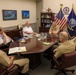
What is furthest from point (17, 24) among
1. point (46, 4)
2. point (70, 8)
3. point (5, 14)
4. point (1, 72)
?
point (1, 72)

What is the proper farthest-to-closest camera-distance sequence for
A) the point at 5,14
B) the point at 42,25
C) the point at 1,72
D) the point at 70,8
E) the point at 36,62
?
the point at 42,25 → the point at 70,8 → the point at 5,14 → the point at 36,62 → the point at 1,72

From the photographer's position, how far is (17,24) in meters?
6.00

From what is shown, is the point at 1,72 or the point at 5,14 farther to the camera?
the point at 5,14

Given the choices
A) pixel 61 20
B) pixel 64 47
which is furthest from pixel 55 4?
pixel 64 47

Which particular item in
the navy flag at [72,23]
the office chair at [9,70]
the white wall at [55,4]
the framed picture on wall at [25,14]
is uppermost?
the white wall at [55,4]

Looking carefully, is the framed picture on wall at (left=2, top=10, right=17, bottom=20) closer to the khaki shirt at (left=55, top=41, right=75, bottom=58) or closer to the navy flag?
the navy flag

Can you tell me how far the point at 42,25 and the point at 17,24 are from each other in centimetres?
162

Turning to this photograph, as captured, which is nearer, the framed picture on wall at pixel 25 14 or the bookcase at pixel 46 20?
the framed picture on wall at pixel 25 14

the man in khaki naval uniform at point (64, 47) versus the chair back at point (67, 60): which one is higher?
the man in khaki naval uniform at point (64, 47)

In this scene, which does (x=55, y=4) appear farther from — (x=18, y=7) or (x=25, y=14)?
(x=18, y=7)

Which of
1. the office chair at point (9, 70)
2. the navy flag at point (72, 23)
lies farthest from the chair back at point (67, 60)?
the navy flag at point (72, 23)

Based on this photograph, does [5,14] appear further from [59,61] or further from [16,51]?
[59,61]

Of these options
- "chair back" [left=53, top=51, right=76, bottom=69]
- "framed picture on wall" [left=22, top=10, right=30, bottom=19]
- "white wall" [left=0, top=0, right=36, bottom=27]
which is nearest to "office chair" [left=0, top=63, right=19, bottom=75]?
"chair back" [left=53, top=51, right=76, bottom=69]

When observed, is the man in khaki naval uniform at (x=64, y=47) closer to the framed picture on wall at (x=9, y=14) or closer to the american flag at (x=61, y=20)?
the framed picture on wall at (x=9, y=14)
